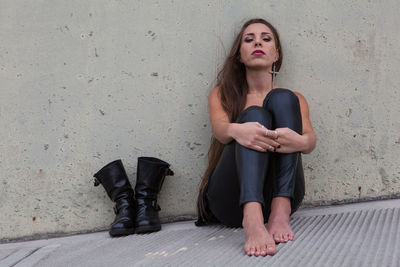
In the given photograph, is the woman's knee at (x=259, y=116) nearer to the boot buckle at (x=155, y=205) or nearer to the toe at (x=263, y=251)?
the toe at (x=263, y=251)

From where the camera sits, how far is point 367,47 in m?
2.20

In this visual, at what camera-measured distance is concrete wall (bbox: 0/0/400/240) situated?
2.10m

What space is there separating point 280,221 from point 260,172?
20 centimetres

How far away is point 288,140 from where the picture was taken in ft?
5.21

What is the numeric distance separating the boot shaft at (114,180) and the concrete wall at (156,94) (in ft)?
0.42

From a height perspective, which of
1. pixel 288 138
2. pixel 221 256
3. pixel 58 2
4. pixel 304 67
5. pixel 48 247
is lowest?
pixel 48 247

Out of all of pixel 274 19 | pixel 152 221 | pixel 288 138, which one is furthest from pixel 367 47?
pixel 152 221

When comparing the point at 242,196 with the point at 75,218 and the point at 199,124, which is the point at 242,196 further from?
the point at 75,218

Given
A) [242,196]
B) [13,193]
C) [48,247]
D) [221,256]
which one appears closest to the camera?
[221,256]

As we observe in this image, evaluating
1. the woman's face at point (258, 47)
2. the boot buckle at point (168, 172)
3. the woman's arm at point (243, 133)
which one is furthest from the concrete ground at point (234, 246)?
the woman's face at point (258, 47)

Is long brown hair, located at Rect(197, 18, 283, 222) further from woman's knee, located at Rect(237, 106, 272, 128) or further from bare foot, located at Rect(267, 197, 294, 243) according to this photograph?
bare foot, located at Rect(267, 197, 294, 243)

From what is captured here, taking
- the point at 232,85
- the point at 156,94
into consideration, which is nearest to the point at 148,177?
the point at 156,94

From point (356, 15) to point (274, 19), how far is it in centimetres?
43

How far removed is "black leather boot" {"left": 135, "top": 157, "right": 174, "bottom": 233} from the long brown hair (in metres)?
0.21
